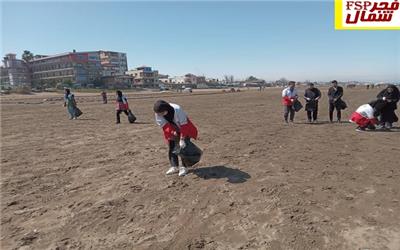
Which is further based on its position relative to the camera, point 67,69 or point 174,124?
point 67,69

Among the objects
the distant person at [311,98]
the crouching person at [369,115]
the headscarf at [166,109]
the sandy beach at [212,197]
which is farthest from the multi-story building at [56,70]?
the headscarf at [166,109]

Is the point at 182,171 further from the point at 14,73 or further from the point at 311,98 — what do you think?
the point at 14,73

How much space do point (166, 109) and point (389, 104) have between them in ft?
26.8

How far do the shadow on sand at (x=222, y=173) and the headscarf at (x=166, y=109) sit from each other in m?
1.26

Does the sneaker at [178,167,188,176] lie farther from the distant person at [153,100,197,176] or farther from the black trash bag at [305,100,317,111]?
the black trash bag at [305,100,317,111]

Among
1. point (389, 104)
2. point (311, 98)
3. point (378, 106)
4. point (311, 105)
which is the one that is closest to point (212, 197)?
point (378, 106)

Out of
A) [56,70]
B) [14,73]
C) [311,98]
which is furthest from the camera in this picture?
[14,73]

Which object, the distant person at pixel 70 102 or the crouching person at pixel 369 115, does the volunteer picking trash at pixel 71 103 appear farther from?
the crouching person at pixel 369 115

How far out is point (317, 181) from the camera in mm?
5199

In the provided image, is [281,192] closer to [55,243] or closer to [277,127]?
[55,243]

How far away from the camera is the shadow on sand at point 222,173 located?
5.51 meters

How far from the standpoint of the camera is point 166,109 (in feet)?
16.8

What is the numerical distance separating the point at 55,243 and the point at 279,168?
4161 mm

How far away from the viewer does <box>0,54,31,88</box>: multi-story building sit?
10562 cm
